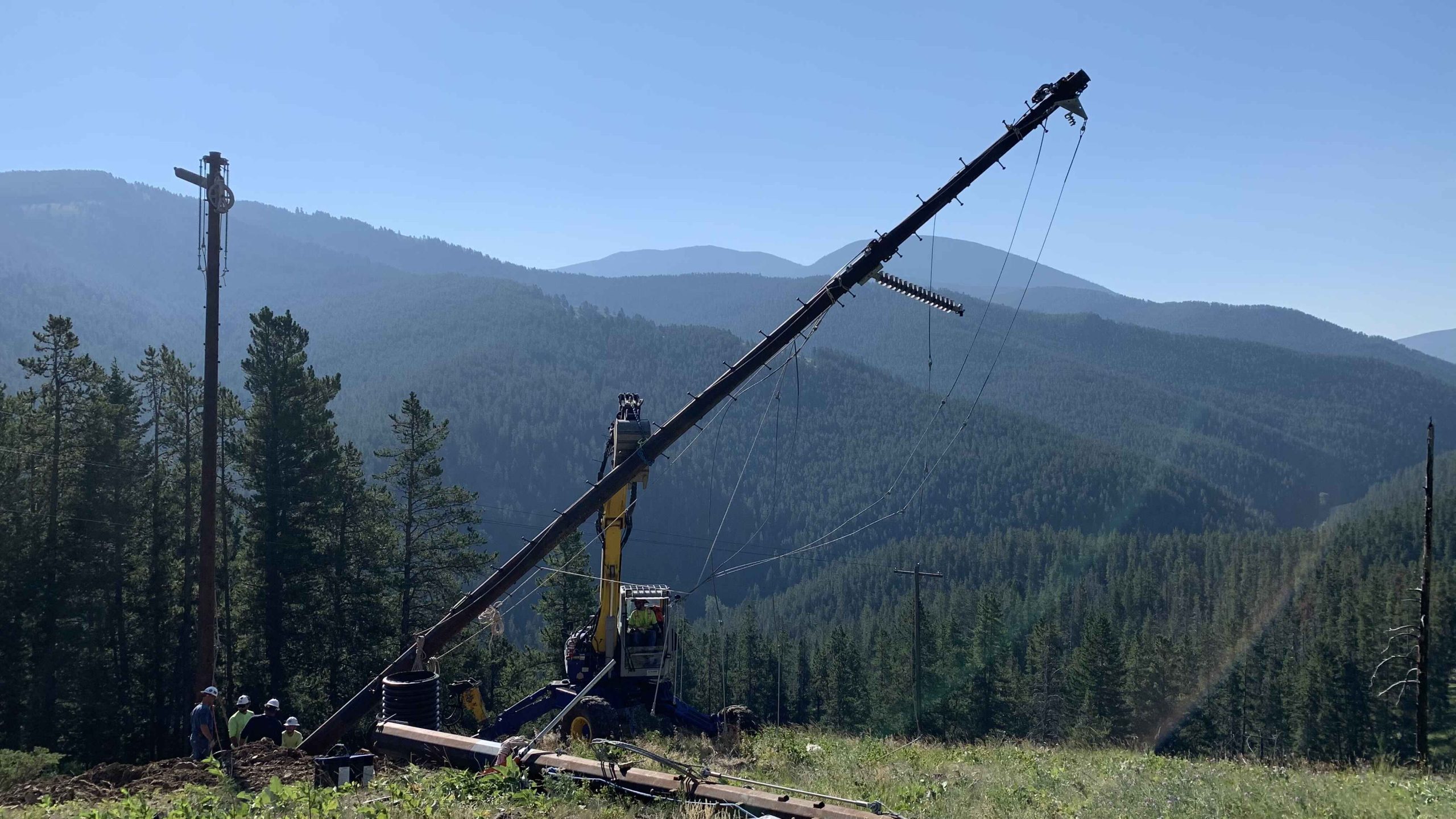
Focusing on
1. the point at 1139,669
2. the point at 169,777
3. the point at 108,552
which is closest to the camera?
the point at 169,777

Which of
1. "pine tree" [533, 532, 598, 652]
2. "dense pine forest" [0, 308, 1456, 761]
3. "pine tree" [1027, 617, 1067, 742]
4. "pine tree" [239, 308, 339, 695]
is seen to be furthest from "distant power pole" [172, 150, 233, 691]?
"pine tree" [1027, 617, 1067, 742]

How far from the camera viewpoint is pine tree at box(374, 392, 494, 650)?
31141 millimetres

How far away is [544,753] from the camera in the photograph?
34.0ft

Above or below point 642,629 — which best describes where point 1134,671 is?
below

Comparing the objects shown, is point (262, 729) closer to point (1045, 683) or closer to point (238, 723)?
point (238, 723)

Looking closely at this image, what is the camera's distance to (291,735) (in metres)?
13.7

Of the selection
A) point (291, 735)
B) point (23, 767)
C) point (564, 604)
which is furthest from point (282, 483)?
point (291, 735)

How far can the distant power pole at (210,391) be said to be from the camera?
17.0 meters

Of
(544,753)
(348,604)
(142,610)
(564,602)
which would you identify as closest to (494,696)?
(564,602)

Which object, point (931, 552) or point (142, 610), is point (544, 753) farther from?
point (931, 552)

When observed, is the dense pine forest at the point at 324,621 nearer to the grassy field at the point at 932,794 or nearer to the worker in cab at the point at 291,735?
the worker in cab at the point at 291,735

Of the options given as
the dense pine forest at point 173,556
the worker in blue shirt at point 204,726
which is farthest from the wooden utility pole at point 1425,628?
the dense pine forest at point 173,556

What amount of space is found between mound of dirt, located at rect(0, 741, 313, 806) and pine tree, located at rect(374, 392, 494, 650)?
1781 centimetres

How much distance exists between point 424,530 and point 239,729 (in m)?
18.5
